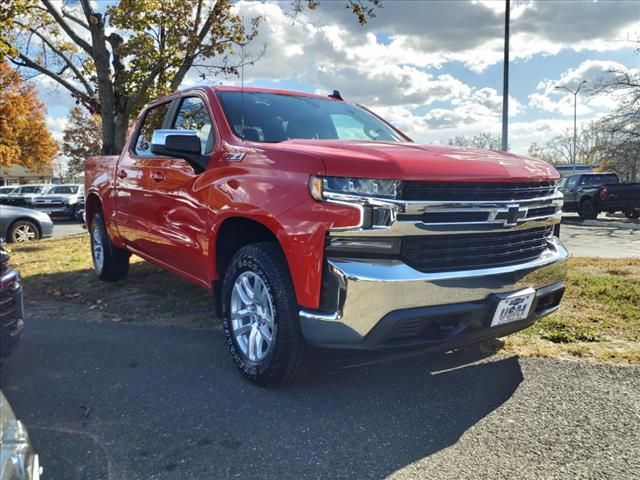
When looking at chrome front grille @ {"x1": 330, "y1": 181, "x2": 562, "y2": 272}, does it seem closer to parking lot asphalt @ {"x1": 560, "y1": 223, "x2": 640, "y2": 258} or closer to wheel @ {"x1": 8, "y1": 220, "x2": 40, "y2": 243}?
parking lot asphalt @ {"x1": 560, "y1": 223, "x2": 640, "y2": 258}

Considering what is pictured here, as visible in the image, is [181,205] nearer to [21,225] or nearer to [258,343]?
[258,343]

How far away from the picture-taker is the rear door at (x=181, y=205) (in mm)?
3928

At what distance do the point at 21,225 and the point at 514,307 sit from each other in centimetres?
1238

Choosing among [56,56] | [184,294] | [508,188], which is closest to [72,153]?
[56,56]

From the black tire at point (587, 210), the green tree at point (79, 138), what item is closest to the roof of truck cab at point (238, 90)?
the black tire at point (587, 210)

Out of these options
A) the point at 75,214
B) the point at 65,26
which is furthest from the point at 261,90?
the point at 75,214

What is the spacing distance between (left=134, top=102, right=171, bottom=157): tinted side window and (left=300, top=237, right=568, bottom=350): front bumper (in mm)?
2908

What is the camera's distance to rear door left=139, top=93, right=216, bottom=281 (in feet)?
12.9

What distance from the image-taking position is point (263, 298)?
130 inches

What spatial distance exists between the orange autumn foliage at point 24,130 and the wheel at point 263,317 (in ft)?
127

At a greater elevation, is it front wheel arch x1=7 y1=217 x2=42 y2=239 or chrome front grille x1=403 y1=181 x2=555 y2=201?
chrome front grille x1=403 y1=181 x2=555 y2=201

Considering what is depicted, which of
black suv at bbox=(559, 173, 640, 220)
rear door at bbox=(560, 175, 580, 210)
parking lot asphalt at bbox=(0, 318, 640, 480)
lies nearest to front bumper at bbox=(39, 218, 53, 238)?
parking lot asphalt at bbox=(0, 318, 640, 480)

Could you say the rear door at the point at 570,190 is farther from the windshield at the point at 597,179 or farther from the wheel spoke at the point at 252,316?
the wheel spoke at the point at 252,316

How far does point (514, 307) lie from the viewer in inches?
123
